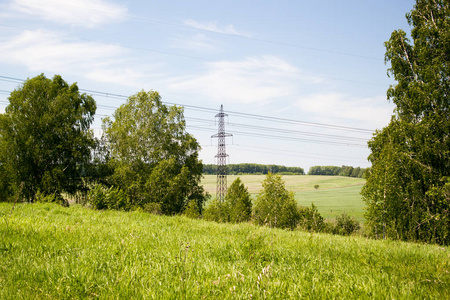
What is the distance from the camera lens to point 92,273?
3.46 meters

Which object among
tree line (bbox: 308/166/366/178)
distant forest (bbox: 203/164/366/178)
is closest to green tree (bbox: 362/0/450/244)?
distant forest (bbox: 203/164/366/178)

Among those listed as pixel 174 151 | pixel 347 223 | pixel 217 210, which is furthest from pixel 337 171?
pixel 174 151

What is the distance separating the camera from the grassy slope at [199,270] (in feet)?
10.1

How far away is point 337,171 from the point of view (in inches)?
6166

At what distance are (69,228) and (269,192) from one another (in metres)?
44.8

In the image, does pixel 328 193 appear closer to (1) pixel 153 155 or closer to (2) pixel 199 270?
(1) pixel 153 155

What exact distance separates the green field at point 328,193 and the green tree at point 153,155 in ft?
84.7

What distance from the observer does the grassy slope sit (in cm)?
307

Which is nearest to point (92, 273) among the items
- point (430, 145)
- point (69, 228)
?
point (69, 228)

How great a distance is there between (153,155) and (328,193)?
75.5 meters

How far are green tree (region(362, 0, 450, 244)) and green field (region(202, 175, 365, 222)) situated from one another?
132 feet

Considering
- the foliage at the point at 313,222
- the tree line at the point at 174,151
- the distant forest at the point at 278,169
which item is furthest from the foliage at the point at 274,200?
the distant forest at the point at 278,169

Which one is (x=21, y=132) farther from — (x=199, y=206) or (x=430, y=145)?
(x=430, y=145)

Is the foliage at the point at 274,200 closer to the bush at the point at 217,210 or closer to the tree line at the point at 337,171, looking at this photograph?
the bush at the point at 217,210
